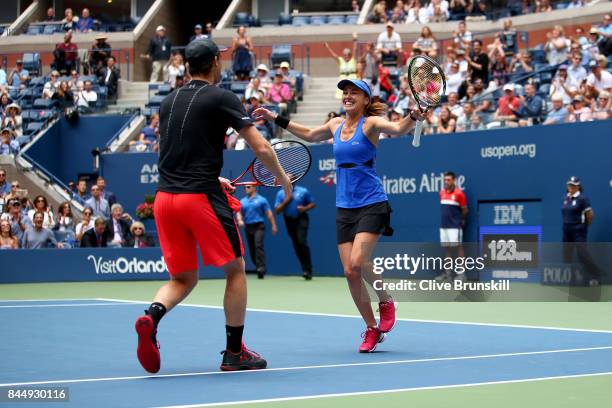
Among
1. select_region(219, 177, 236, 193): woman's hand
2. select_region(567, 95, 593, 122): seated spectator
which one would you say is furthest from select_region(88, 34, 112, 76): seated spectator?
select_region(219, 177, 236, 193): woman's hand

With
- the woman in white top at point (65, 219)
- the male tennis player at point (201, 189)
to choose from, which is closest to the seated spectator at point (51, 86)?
the woman in white top at point (65, 219)

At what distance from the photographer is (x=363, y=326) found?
35.7 feet

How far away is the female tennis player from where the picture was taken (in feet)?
29.0

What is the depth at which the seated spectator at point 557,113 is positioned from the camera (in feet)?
57.9

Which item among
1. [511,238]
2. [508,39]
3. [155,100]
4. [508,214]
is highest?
Result: [508,39]

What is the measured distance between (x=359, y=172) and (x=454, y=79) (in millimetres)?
13259

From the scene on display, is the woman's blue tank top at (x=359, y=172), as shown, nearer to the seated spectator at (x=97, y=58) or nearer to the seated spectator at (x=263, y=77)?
the seated spectator at (x=263, y=77)

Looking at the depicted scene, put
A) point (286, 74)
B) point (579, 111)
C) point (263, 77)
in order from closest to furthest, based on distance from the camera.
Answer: point (579, 111) → point (263, 77) → point (286, 74)

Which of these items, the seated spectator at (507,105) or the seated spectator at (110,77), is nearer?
the seated spectator at (507,105)

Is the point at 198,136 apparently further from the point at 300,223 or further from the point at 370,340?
the point at 300,223

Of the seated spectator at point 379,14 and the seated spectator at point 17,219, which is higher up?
the seated spectator at point 379,14

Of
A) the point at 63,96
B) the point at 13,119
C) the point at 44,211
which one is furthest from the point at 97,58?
the point at 44,211

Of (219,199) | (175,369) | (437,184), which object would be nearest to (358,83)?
(219,199)

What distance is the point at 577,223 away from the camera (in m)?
16.6
